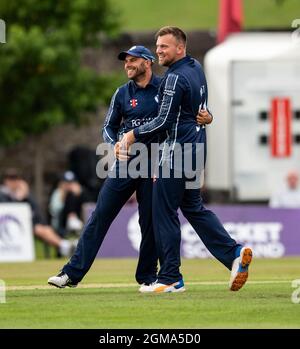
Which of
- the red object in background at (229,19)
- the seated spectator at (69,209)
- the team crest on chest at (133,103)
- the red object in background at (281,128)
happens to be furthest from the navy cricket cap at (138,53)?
the red object in background at (229,19)

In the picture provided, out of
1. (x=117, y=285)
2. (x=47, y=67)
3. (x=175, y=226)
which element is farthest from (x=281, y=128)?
(x=175, y=226)

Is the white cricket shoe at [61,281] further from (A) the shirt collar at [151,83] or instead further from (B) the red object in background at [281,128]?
(B) the red object in background at [281,128]

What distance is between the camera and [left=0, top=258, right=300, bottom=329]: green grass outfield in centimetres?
1021

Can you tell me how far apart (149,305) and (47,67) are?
19860 mm

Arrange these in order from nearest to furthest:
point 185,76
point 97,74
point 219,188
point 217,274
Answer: point 185,76, point 217,274, point 219,188, point 97,74

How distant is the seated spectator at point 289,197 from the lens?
23.4 meters

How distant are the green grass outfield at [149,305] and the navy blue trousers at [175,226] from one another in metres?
0.32

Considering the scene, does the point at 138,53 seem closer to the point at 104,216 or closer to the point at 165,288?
the point at 104,216

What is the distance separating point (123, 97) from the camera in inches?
495

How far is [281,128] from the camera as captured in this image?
26.0m

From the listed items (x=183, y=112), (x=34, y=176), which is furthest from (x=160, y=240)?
(x=34, y=176)
